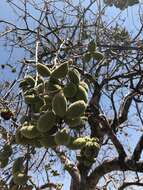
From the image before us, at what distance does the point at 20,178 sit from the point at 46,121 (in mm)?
322

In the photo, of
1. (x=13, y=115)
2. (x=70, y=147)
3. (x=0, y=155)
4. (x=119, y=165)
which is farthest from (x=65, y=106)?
(x=119, y=165)

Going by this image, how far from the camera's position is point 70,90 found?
197 centimetres

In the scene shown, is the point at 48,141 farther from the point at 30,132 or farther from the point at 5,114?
the point at 5,114

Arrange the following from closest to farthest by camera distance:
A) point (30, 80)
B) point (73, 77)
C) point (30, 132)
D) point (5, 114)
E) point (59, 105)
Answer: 1. point (59, 105)
2. point (30, 132)
3. point (73, 77)
4. point (30, 80)
5. point (5, 114)

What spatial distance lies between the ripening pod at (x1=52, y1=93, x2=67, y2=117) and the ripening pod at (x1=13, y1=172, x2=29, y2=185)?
1.15 feet

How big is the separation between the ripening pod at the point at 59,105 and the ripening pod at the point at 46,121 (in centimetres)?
3

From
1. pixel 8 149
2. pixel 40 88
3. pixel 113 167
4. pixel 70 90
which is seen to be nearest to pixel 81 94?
pixel 70 90

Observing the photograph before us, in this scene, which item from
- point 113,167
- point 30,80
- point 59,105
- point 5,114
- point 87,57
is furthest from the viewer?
point 113,167

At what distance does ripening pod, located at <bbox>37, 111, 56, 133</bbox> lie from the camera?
1.86m

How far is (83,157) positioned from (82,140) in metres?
0.36

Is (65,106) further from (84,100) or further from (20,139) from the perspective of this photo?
(20,139)

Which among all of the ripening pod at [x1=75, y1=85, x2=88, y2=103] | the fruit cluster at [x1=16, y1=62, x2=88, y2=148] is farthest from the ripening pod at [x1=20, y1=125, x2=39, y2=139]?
the ripening pod at [x1=75, y1=85, x2=88, y2=103]

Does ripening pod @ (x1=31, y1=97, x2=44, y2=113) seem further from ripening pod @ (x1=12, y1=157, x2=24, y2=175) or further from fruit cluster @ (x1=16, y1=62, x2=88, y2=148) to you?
ripening pod @ (x1=12, y1=157, x2=24, y2=175)

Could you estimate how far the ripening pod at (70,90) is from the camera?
1952mm
